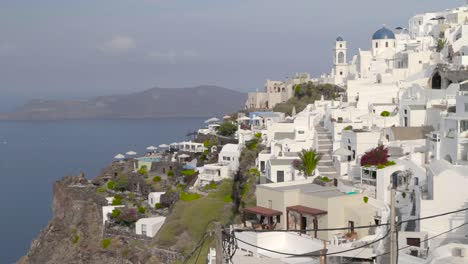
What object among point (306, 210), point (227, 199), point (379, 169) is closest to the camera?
point (379, 169)

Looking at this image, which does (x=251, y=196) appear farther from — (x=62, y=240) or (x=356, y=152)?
(x=62, y=240)

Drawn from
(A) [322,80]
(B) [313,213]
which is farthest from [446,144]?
(A) [322,80]

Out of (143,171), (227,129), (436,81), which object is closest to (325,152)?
(436,81)

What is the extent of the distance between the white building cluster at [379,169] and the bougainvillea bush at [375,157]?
29cm

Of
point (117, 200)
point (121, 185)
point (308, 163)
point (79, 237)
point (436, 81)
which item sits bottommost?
point (79, 237)

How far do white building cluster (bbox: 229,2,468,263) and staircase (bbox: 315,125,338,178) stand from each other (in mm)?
57

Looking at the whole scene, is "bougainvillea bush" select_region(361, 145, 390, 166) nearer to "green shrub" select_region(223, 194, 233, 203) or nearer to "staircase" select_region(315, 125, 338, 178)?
"staircase" select_region(315, 125, 338, 178)

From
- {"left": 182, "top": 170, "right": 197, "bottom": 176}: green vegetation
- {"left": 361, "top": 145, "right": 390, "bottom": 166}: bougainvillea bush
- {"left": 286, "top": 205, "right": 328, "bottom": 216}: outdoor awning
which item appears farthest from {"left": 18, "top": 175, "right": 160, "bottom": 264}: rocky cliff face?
{"left": 361, "top": 145, "right": 390, "bottom": 166}: bougainvillea bush

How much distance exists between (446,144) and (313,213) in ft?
17.8

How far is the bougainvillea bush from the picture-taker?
2483 cm

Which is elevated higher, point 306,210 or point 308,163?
point 308,163

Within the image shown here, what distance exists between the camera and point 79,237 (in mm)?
39375

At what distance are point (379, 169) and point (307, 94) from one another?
27.7m

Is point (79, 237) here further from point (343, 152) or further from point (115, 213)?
point (343, 152)
